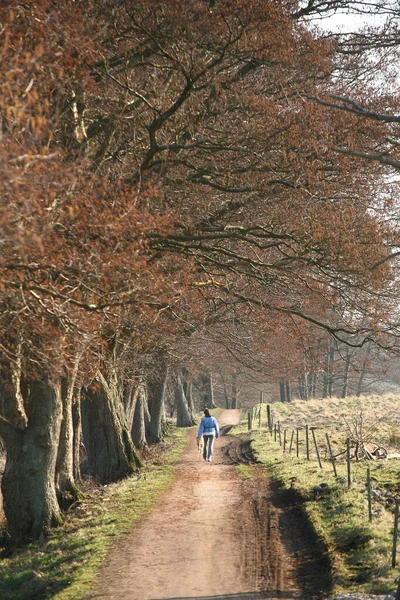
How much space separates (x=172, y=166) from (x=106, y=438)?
10.8 metres

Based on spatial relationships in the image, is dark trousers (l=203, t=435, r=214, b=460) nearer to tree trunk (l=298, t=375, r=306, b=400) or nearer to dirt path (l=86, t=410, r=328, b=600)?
dirt path (l=86, t=410, r=328, b=600)

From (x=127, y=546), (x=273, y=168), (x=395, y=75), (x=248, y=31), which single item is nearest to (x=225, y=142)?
(x=273, y=168)

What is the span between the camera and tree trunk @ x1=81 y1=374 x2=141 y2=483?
20828mm

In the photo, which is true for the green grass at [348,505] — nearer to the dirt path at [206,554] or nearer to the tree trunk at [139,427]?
the dirt path at [206,554]

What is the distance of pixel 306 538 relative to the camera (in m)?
12.0

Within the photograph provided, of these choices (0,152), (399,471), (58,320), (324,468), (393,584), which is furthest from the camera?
(324,468)

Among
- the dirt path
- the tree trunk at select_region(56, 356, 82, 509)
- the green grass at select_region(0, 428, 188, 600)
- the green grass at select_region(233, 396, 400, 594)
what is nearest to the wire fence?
the green grass at select_region(233, 396, 400, 594)

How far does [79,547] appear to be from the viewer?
484 inches

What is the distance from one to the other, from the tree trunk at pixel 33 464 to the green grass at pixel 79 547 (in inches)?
25.8

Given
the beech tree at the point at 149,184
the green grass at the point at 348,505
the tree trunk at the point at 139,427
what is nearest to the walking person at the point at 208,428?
the green grass at the point at 348,505

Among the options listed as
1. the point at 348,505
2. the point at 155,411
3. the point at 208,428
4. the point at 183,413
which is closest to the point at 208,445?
the point at 208,428

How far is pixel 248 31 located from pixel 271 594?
8.15 metres

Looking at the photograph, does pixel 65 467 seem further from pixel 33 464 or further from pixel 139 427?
pixel 139 427

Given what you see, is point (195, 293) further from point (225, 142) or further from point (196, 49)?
point (196, 49)
